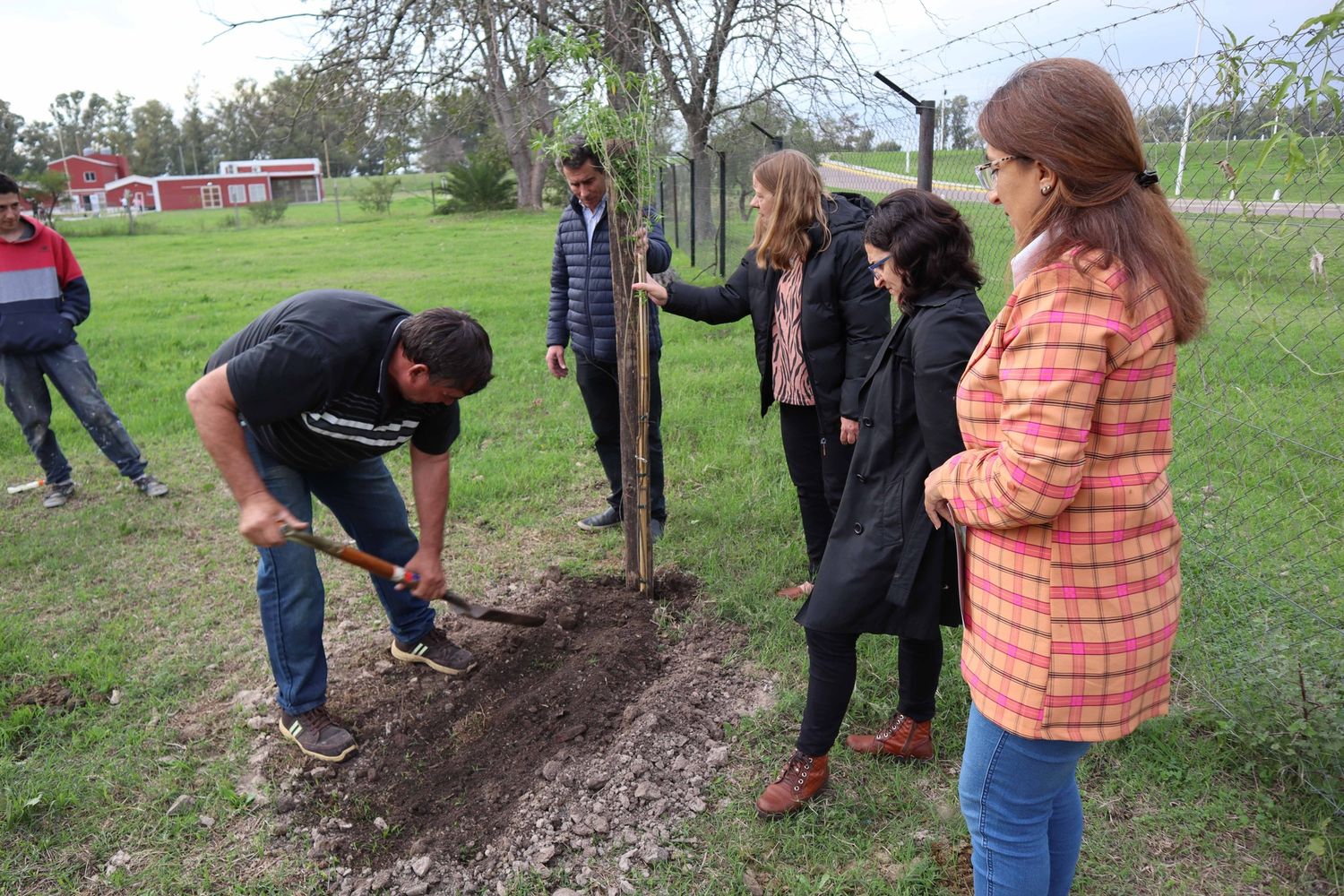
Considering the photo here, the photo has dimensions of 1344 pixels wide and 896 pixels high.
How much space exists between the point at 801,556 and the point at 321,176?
2718 inches

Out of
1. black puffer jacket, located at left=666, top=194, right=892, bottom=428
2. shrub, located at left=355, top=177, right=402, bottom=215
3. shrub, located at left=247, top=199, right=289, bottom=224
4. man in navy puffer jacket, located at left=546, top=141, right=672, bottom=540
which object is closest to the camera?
→ black puffer jacket, located at left=666, top=194, right=892, bottom=428

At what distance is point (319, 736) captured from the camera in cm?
300

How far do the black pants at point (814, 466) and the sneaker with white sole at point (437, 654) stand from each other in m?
1.49

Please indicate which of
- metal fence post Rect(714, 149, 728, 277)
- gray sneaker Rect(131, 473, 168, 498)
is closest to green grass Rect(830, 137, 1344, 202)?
gray sneaker Rect(131, 473, 168, 498)

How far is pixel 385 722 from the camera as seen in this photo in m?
3.16

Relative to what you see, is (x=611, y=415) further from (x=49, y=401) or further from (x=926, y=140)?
(x=49, y=401)

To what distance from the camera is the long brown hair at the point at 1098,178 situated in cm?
140

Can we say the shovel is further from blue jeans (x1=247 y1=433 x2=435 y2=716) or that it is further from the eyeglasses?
the eyeglasses

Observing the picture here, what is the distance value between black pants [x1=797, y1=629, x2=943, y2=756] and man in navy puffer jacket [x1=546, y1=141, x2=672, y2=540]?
5.14 feet

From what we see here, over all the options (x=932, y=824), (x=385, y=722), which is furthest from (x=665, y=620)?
(x=932, y=824)

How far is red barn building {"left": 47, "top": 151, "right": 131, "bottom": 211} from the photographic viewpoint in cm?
6359

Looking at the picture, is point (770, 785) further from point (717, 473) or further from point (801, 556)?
point (717, 473)

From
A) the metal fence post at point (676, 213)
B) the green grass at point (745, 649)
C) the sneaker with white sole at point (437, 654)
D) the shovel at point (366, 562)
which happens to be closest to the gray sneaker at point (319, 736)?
the green grass at point (745, 649)

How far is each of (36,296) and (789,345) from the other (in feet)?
15.4
